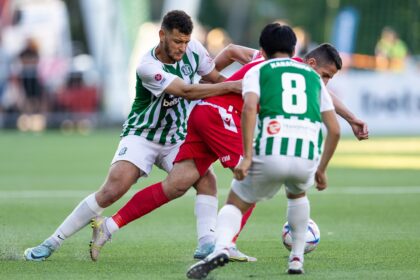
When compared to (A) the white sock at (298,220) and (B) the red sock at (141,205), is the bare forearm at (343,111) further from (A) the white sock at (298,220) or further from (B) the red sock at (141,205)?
(B) the red sock at (141,205)

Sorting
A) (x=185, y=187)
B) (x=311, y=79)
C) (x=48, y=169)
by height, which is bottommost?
(x=48, y=169)

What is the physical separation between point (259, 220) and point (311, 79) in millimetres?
4325

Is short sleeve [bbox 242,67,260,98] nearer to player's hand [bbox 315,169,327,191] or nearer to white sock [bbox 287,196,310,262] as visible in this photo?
player's hand [bbox 315,169,327,191]

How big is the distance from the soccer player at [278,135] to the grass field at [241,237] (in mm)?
487

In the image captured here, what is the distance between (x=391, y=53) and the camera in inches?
1213

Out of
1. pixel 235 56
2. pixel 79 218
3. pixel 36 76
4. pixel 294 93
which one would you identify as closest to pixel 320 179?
pixel 294 93

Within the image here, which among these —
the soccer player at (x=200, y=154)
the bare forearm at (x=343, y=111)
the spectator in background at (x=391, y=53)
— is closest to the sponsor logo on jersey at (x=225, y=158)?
the soccer player at (x=200, y=154)

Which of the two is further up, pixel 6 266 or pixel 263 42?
pixel 263 42

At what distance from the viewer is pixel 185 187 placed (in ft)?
29.4

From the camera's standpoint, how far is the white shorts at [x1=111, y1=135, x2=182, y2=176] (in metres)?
9.05

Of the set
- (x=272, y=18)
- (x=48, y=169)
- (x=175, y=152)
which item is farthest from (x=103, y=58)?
(x=175, y=152)

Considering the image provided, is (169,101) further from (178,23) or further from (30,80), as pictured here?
(30,80)

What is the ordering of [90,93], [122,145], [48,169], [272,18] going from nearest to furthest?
[122,145] < [48,169] < [90,93] < [272,18]

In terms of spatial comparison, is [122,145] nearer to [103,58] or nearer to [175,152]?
[175,152]
